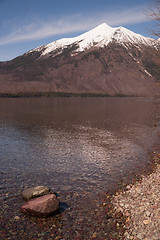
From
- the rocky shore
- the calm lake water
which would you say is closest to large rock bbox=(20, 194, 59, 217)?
the calm lake water

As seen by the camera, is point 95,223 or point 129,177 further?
point 129,177

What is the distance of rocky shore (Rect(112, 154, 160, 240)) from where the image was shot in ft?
32.0

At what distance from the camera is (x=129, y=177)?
17641 mm

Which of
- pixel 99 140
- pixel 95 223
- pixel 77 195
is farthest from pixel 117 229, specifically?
pixel 99 140

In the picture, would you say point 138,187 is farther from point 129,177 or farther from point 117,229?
point 117,229

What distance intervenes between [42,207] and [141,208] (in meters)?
5.28

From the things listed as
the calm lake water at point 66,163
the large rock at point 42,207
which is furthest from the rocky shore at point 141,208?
the large rock at point 42,207

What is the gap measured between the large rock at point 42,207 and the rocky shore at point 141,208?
11.6 feet

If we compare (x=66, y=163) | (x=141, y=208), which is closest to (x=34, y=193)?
(x=141, y=208)

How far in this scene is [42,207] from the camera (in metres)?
11.7

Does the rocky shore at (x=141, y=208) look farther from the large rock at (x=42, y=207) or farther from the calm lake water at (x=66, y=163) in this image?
the large rock at (x=42, y=207)

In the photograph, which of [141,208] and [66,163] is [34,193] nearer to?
[141,208]

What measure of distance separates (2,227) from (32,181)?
18.8ft

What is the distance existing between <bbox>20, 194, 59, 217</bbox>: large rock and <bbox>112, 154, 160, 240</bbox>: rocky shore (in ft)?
11.6
